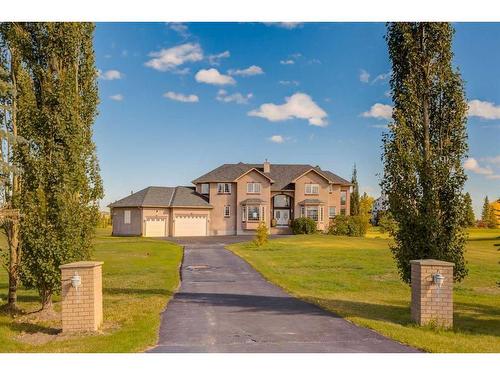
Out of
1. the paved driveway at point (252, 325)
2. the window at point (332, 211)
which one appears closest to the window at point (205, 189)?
the window at point (332, 211)

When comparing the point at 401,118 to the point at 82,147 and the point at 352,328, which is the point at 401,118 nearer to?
the point at 352,328

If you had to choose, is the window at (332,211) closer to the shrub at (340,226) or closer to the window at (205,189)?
the shrub at (340,226)

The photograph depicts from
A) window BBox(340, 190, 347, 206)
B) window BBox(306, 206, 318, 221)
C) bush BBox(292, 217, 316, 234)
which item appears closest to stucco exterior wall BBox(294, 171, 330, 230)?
window BBox(306, 206, 318, 221)

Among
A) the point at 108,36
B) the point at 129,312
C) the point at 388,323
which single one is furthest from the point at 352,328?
the point at 108,36

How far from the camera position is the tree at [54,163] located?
517 inches

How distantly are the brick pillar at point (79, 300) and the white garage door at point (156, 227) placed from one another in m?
40.1

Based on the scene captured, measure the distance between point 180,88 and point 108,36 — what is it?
9.91 ft

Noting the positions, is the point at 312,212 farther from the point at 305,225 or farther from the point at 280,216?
the point at 280,216

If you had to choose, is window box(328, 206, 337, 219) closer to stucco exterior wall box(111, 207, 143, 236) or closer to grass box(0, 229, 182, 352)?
stucco exterior wall box(111, 207, 143, 236)

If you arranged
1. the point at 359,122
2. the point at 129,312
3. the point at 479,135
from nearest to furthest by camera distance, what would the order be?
1. the point at 129,312
2. the point at 479,135
3. the point at 359,122

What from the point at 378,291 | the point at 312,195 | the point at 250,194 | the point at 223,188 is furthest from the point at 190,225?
the point at 378,291

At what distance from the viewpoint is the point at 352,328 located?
37.2 ft

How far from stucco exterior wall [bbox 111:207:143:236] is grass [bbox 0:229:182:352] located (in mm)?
24334
